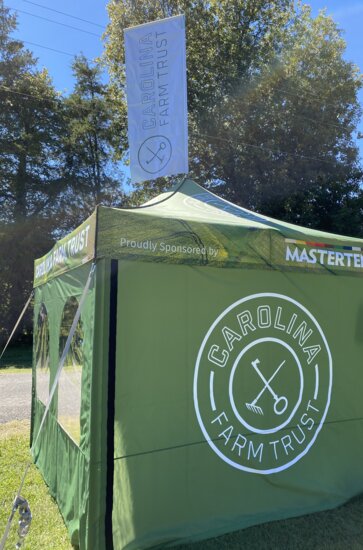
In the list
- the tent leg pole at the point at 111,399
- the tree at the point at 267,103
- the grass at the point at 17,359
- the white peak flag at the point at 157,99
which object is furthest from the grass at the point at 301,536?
the tree at the point at 267,103

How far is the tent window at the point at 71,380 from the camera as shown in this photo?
10.8 feet

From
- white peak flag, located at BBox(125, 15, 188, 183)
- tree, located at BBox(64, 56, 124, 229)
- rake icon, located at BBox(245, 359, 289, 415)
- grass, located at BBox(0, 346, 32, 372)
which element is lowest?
grass, located at BBox(0, 346, 32, 372)

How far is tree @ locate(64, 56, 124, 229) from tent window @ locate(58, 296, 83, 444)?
19093mm

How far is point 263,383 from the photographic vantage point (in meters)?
3.50

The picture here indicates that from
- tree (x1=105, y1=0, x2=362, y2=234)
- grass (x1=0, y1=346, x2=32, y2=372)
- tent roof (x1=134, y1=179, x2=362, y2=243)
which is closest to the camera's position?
tent roof (x1=134, y1=179, x2=362, y2=243)

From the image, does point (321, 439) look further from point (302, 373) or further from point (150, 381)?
point (150, 381)

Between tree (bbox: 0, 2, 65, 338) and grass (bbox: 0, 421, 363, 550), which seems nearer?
grass (bbox: 0, 421, 363, 550)

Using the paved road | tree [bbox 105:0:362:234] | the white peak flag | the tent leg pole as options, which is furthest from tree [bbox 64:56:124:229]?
the tent leg pole

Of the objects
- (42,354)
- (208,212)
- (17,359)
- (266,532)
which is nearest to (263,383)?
(266,532)

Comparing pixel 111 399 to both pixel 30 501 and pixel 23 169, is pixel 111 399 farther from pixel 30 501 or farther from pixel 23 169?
pixel 23 169

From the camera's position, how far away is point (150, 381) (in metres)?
3.10

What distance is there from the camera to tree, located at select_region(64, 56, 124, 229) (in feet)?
74.1

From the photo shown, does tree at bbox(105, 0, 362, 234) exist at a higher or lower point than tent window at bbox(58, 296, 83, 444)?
higher

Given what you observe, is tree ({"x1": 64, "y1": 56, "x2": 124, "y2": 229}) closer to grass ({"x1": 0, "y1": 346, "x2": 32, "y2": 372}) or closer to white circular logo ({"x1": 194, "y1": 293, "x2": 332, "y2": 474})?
grass ({"x1": 0, "y1": 346, "x2": 32, "y2": 372})
